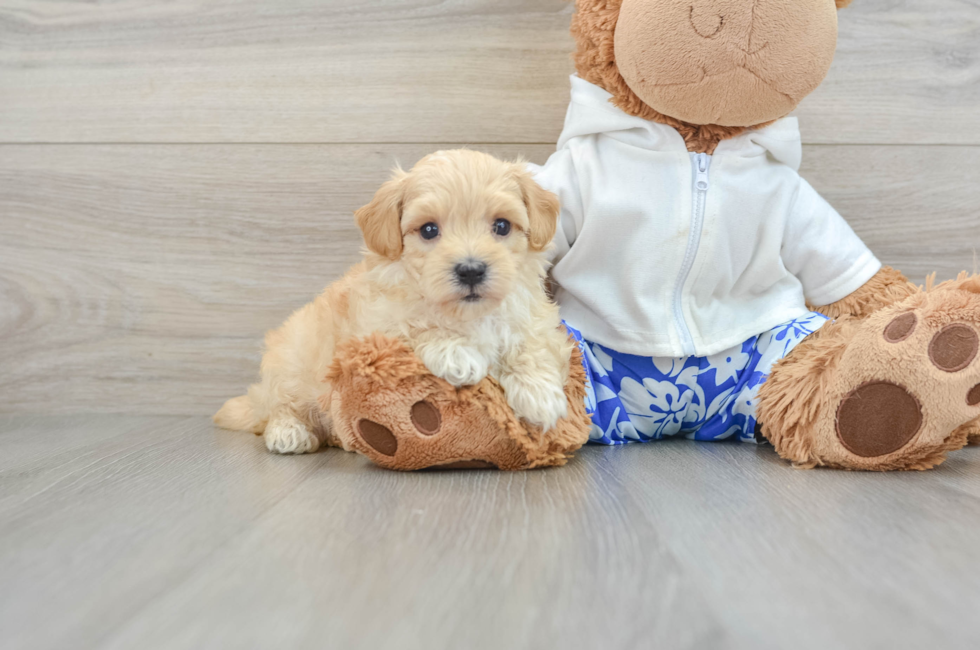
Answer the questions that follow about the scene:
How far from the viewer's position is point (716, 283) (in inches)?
49.6

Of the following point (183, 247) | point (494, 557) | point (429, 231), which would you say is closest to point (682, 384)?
point (429, 231)

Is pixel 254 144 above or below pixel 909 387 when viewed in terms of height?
above

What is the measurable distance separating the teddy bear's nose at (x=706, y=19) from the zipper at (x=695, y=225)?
0.73ft

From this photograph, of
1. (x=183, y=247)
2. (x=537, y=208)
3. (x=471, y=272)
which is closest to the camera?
(x=471, y=272)

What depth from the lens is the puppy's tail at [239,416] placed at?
4.84ft

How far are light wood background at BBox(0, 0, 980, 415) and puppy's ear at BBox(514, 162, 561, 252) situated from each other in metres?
0.45

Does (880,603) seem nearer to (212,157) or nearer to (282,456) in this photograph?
(282,456)

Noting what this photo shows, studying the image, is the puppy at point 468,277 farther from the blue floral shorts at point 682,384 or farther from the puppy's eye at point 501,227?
the blue floral shorts at point 682,384

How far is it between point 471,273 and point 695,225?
1.48ft

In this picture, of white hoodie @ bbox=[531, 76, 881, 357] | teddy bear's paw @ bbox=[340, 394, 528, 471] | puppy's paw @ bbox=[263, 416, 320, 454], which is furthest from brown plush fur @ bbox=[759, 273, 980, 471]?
puppy's paw @ bbox=[263, 416, 320, 454]

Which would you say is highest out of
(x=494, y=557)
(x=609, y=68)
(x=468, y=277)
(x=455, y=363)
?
(x=609, y=68)

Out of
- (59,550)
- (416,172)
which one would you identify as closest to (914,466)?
(416,172)

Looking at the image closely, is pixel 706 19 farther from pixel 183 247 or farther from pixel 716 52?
pixel 183 247

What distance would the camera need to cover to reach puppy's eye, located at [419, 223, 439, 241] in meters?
1.06
